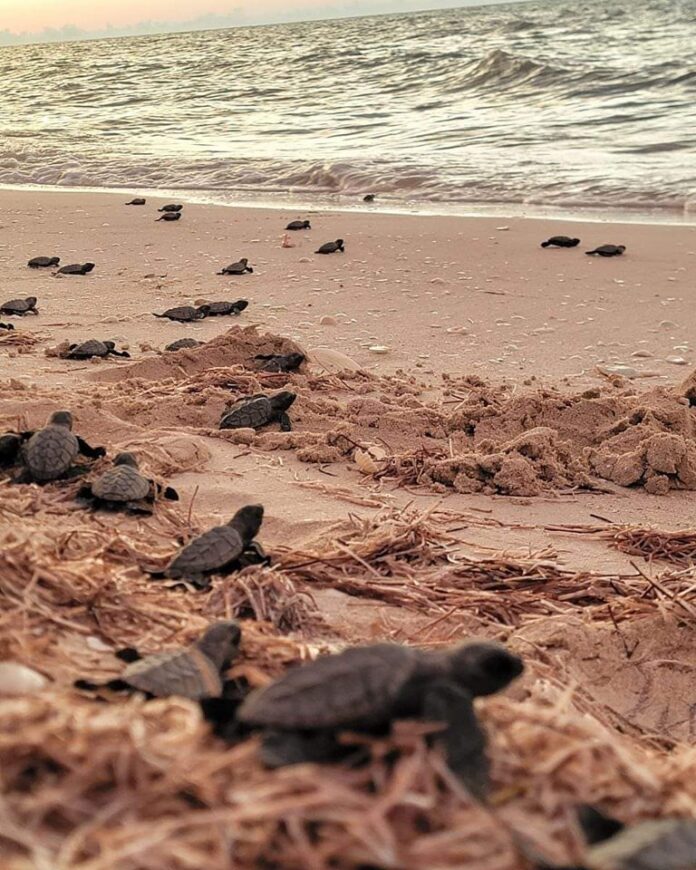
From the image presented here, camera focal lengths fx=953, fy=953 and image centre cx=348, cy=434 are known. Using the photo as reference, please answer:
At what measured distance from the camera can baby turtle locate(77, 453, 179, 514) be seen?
317 centimetres

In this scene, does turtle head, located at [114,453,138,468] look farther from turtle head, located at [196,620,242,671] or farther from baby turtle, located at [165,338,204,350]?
baby turtle, located at [165,338,204,350]

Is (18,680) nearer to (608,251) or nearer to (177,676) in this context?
(177,676)

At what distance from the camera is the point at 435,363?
5781 millimetres

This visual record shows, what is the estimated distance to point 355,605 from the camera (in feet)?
8.94

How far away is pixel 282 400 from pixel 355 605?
2001 mm

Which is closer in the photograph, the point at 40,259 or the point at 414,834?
the point at 414,834

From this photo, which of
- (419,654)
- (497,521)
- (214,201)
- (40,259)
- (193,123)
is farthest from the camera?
(193,123)

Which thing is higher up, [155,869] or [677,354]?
[155,869]

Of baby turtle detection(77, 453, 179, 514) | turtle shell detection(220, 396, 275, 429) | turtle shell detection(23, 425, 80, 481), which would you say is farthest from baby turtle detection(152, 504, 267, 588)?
turtle shell detection(220, 396, 275, 429)

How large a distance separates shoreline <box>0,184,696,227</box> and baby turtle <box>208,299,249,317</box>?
13.1 feet

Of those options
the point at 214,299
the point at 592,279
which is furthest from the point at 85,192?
the point at 592,279

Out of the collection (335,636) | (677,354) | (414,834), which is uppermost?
(414,834)

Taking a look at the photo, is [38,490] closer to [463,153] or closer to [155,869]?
[155,869]

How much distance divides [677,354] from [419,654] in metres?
4.85
